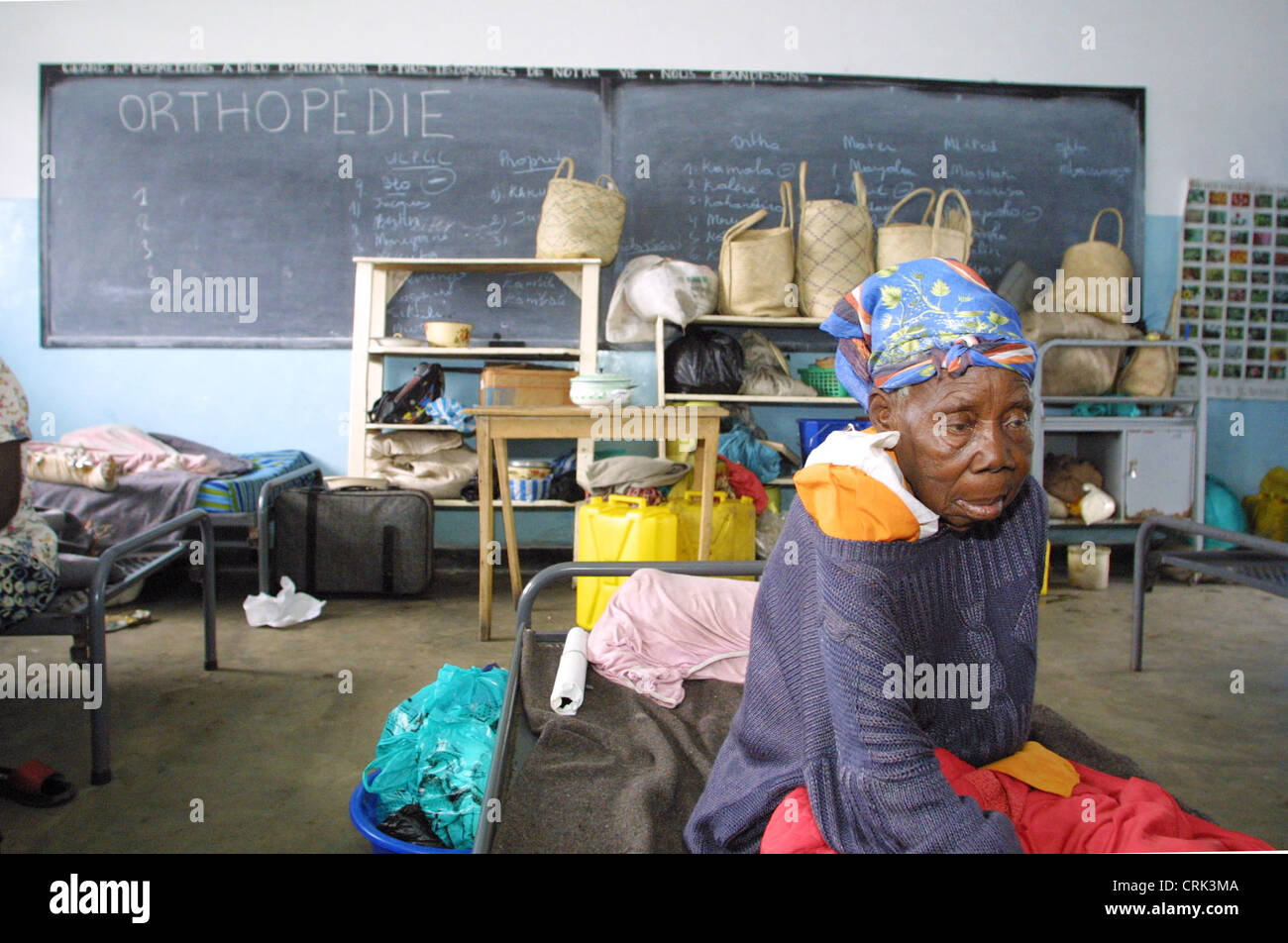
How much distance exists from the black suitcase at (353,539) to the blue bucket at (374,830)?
7.87 feet

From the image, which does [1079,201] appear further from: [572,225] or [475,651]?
[475,651]

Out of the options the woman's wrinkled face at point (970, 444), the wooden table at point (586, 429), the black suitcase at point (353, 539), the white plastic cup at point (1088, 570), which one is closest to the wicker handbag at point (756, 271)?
the wooden table at point (586, 429)

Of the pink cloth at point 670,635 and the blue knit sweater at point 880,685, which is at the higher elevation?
the blue knit sweater at point 880,685

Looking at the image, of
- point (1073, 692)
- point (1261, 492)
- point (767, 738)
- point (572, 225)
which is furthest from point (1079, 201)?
point (767, 738)

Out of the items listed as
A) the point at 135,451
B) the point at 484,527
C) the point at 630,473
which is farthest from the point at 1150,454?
the point at 135,451

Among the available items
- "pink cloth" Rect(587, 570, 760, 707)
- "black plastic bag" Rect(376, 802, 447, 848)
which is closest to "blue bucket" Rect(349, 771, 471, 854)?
"black plastic bag" Rect(376, 802, 447, 848)

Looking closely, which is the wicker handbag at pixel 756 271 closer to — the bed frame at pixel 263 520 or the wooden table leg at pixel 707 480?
the wooden table leg at pixel 707 480

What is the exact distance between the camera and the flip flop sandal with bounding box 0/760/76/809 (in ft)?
7.27

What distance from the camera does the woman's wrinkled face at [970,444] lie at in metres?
1.06

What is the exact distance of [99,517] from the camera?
4.05 meters

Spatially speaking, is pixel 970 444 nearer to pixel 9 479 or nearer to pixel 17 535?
pixel 9 479

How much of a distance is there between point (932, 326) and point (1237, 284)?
569 cm

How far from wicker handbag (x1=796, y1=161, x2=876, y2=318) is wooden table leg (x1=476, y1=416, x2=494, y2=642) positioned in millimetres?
2108

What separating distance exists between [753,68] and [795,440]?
2242 millimetres
